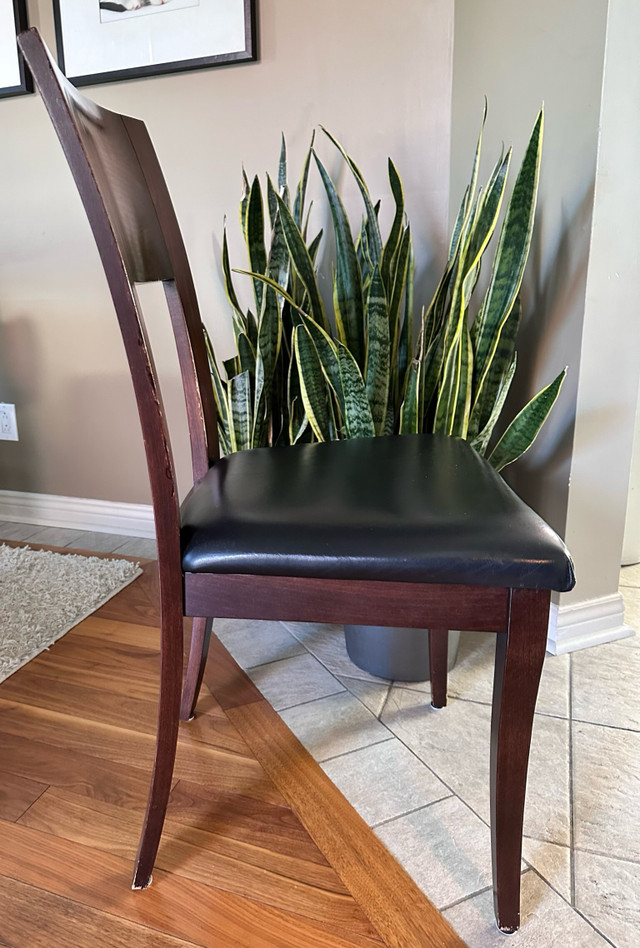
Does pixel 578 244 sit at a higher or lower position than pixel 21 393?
higher

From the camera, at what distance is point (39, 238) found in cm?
186

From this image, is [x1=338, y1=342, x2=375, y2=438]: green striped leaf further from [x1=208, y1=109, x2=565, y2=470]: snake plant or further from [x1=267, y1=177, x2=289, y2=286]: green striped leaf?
[x1=267, y1=177, x2=289, y2=286]: green striped leaf

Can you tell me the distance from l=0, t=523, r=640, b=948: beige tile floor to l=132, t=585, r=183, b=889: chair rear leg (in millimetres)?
295

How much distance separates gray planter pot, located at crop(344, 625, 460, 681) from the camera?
3.97 feet

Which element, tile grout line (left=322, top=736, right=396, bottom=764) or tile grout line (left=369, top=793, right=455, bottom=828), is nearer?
tile grout line (left=369, top=793, right=455, bottom=828)

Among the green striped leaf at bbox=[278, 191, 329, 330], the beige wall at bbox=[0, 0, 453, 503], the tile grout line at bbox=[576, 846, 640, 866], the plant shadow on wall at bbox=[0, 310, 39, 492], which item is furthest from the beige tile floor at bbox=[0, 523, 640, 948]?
the plant shadow on wall at bbox=[0, 310, 39, 492]

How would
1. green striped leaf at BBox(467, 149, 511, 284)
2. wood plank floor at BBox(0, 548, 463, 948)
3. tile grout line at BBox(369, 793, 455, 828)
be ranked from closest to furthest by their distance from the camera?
wood plank floor at BBox(0, 548, 463, 948)
tile grout line at BBox(369, 793, 455, 828)
green striped leaf at BBox(467, 149, 511, 284)

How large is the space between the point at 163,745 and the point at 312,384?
72 centimetres

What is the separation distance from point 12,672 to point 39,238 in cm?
123

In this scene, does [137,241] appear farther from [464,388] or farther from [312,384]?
[464,388]

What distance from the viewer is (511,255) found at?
1.17 metres

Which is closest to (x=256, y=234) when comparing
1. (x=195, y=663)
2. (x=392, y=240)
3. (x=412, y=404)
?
(x=392, y=240)

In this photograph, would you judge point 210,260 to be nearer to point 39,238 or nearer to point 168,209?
point 39,238

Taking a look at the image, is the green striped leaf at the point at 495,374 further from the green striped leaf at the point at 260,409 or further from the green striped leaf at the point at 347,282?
the green striped leaf at the point at 260,409
